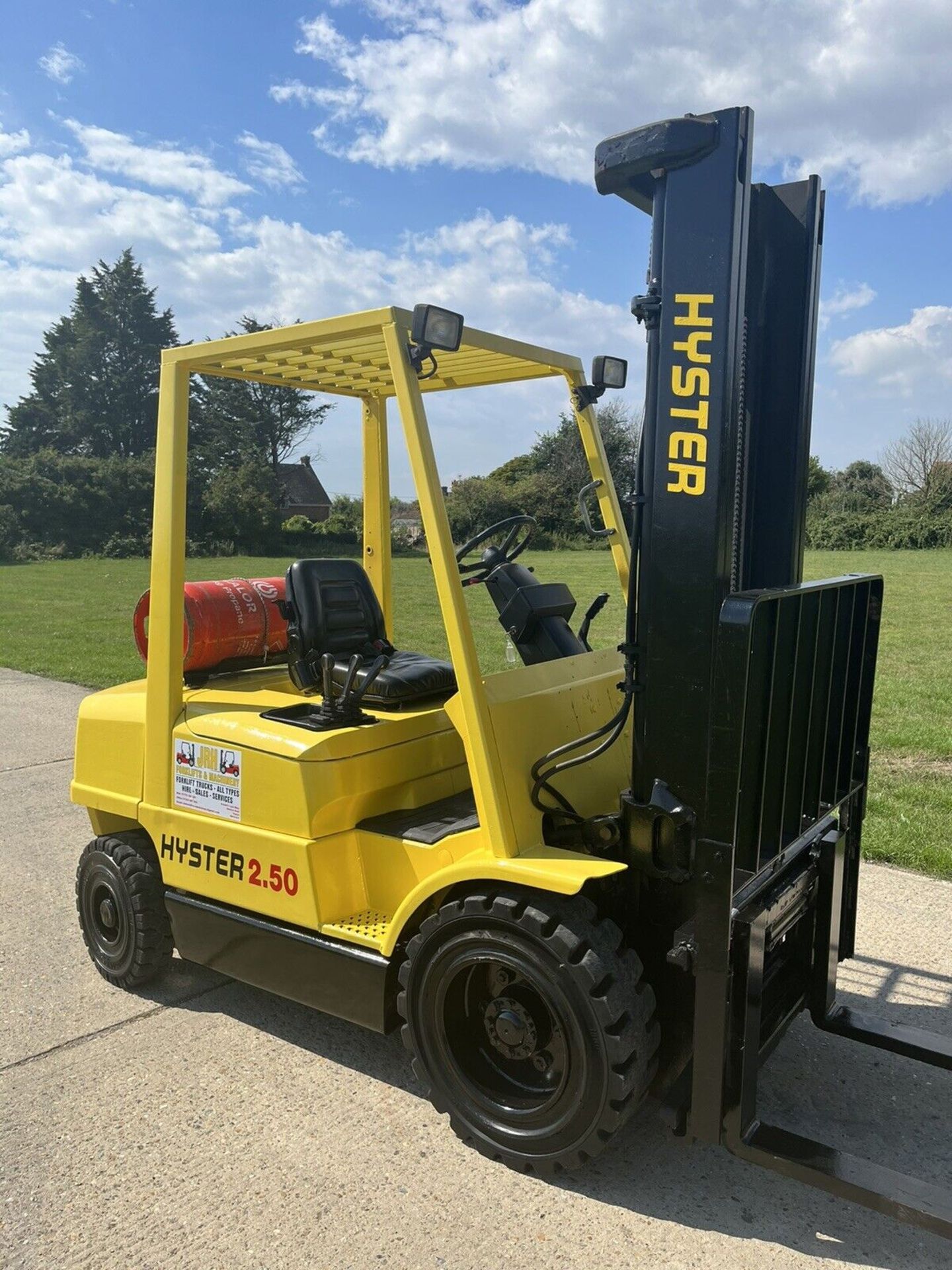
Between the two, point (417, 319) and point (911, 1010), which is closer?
point (417, 319)

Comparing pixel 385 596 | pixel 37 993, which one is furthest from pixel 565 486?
pixel 37 993

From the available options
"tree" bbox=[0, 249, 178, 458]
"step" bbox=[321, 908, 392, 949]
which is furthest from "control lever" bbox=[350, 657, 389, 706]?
"tree" bbox=[0, 249, 178, 458]

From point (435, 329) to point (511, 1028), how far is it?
206 cm

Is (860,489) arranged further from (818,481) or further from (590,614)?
(590,614)

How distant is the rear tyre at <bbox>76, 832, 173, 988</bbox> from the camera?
402cm

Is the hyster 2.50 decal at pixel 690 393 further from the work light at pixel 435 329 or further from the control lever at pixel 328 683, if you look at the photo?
the control lever at pixel 328 683

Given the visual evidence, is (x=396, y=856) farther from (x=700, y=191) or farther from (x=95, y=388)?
(x=95, y=388)

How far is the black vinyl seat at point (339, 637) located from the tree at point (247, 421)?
41836 mm

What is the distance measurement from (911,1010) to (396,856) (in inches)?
88.4

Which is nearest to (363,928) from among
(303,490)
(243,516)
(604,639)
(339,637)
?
(339,637)

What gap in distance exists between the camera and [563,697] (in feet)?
10.9

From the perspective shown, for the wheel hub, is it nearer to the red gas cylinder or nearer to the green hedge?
the red gas cylinder

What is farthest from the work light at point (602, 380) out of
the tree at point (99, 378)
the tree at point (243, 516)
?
the tree at point (99, 378)

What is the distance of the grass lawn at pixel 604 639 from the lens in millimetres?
6184
